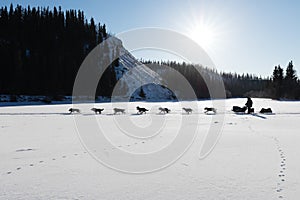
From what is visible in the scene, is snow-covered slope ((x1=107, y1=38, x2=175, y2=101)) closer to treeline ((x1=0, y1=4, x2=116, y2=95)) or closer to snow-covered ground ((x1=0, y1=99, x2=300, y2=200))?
treeline ((x1=0, y1=4, x2=116, y2=95))

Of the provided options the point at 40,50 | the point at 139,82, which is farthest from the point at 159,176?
the point at 139,82

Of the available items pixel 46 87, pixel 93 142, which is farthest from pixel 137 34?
pixel 46 87

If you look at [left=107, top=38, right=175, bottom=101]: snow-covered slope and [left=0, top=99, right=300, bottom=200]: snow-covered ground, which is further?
[left=107, top=38, right=175, bottom=101]: snow-covered slope

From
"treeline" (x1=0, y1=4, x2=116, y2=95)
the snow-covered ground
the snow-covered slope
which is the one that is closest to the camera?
the snow-covered ground

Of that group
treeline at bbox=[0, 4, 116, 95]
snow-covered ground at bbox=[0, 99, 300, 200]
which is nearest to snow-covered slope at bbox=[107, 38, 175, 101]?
treeline at bbox=[0, 4, 116, 95]

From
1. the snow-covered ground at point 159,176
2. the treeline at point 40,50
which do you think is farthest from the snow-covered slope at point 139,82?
the snow-covered ground at point 159,176

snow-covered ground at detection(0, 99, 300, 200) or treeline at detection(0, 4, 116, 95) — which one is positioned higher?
treeline at detection(0, 4, 116, 95)

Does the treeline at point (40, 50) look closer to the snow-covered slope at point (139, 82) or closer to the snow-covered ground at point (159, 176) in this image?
the snow-covered slope at point (139, 82)

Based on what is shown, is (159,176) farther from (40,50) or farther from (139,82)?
(139,82)

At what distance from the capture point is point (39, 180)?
4945 millimetres

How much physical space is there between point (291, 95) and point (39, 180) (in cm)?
8377

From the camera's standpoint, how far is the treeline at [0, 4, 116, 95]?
7050 centimetres

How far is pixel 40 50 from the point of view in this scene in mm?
84125

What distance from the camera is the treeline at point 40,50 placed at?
231 ft
